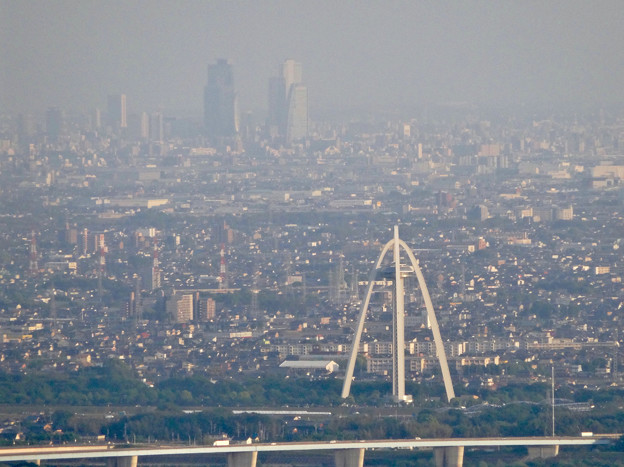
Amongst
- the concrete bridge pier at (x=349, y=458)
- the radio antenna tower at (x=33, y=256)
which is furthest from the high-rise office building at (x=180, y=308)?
the concrete bridge pier at (x=349, y=458)

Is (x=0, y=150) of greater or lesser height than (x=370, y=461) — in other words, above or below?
above

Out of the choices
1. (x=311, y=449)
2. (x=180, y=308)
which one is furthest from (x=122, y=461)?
→ (x=180, y=308)

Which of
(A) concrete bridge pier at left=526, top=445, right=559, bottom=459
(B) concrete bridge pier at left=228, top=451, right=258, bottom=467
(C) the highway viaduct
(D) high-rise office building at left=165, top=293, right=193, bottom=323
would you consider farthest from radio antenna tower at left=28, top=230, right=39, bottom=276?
(B) concrete bridge pier at left=228, top=451, right=258, bottom=467

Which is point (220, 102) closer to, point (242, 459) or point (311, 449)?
point (311, 449)

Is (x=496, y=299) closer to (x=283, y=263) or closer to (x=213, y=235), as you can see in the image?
(x=283, y=263)

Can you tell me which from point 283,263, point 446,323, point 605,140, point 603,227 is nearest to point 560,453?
point 446,323

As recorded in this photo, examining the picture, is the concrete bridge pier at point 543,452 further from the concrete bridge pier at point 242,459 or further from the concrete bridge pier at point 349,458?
the concrete bridge pier at point 242,459

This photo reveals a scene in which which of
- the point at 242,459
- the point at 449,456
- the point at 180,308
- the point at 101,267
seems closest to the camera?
the point at 242,459
